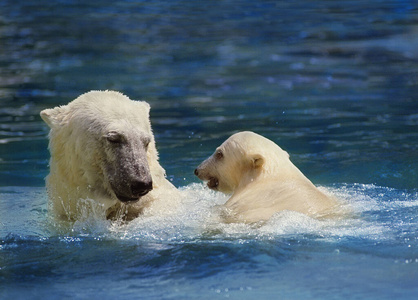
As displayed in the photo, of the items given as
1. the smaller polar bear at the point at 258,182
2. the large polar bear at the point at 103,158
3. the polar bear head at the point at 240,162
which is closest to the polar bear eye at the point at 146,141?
the large polar bear at the point at 103,158

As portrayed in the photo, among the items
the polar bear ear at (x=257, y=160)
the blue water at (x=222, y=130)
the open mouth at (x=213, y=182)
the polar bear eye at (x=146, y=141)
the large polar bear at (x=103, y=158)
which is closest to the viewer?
the blue water at (x=222, y=130)

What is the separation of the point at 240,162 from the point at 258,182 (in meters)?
0.29

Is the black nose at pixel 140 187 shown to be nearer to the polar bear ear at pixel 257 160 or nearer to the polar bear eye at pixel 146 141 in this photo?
the polar bear eye at pixel 146 141

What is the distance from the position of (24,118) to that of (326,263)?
23.0 feet

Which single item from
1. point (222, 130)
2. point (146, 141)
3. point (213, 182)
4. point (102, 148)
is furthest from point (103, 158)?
point (222, 130)

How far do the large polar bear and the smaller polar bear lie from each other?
0.60m

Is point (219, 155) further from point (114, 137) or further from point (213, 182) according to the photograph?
point (114, 137)

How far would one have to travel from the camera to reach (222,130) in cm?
1000

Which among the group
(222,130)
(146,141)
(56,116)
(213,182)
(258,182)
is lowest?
(222,130)

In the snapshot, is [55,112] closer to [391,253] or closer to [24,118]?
[391,253]

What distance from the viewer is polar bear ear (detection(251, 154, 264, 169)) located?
6266 mm

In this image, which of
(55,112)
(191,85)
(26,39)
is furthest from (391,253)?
(26,39)

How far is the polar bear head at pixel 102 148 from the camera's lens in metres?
5.28

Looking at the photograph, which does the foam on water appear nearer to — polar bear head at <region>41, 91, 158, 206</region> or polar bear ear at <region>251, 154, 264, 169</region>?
polar bear head at <region>41, 91, 158, 206</region>
